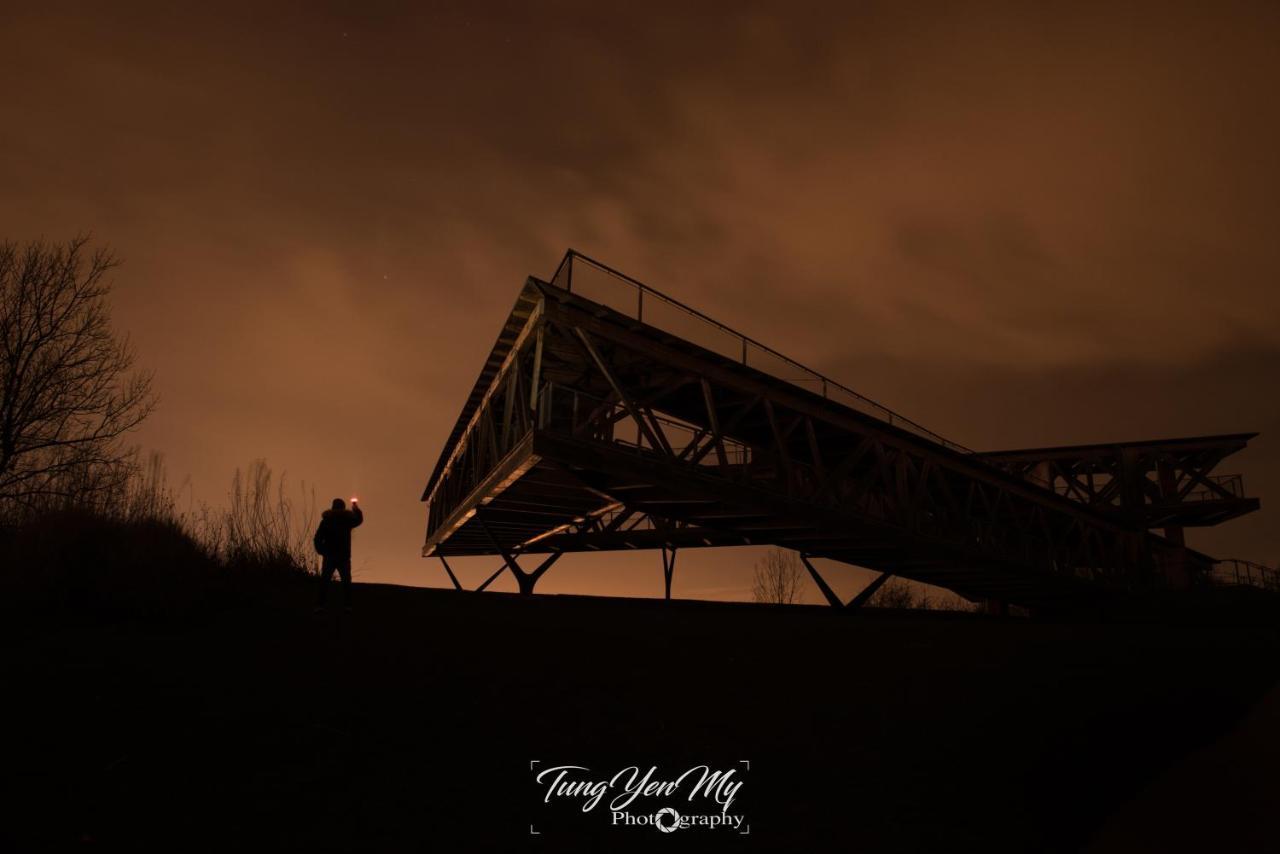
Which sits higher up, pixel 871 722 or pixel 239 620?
pixel 239 620

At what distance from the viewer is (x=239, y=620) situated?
499 inches

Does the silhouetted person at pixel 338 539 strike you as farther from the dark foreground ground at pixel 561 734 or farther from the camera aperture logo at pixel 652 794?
the camera aperture logo at pixel 652 794

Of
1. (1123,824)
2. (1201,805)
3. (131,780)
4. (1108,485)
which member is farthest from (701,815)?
(1108,485)

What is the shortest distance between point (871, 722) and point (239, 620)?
874 cm

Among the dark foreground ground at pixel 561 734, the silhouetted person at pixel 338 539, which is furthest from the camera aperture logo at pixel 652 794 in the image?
the silhouetted person at pixel 338 539

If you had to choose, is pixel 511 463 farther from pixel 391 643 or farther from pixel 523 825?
pixel 523 825

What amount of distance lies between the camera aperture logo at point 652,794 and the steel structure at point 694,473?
10.7 m

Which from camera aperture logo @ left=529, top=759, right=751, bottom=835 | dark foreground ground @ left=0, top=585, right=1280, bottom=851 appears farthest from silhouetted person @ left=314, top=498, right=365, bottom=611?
camera aperture logo @ left=529, top=759, right=751, bottom=835

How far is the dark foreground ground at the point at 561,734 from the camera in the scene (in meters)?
7.52

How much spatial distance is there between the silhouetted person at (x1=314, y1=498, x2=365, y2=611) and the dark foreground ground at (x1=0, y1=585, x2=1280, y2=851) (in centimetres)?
69

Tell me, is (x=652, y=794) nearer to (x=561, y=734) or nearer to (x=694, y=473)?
(x=561, y=734)

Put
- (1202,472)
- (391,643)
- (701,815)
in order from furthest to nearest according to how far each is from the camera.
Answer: (1202,472) → (391,643) → (701,815)

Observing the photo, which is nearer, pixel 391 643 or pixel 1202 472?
pixel 391 643

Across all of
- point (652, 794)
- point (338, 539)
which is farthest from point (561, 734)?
point (338, 539)
